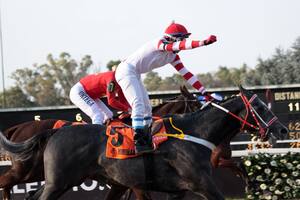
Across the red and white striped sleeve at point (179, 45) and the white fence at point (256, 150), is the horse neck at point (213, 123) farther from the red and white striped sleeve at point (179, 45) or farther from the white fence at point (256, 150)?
the white fence at point (256, 150)

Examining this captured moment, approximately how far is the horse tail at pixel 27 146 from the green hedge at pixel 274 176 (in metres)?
3.63

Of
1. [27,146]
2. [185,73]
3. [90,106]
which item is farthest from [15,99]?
[27,146]

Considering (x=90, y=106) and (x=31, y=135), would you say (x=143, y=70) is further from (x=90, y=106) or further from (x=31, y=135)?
(x=31, y=135)

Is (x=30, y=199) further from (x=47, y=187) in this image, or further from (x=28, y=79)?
(x=28, y=79)

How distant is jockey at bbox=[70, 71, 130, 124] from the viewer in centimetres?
801

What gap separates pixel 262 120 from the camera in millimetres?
6926

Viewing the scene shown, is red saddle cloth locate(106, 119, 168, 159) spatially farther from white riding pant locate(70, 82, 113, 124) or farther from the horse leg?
the horse leg

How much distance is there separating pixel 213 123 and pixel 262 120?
0.46 meters

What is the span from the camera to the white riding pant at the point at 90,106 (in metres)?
8.05

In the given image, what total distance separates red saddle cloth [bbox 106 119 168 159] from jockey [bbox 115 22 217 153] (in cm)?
8

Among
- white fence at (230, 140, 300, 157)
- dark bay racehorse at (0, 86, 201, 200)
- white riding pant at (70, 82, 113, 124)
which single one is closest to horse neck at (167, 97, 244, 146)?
white riding pant at (70, 82, 113, 124)

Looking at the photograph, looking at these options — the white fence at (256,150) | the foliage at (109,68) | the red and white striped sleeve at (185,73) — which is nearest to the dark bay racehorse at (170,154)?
the red and white striped sleeve at (185,73)

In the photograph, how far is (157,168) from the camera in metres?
6.81

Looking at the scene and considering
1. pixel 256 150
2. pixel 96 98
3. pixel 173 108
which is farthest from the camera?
pixel 256 150
